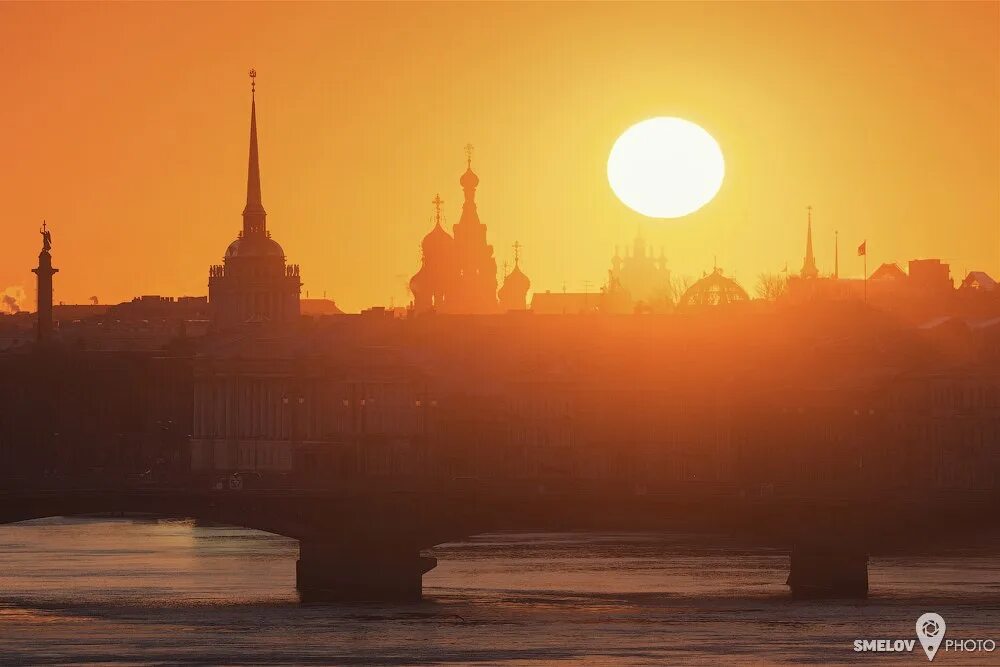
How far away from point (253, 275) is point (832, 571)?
9670 centimetres

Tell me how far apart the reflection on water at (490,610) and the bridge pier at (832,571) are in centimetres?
84

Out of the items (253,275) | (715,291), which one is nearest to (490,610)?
(715,291)

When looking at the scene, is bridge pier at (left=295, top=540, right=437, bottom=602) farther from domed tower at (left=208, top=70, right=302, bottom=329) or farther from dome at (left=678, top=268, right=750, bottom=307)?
domed tower at (left=208, top=70, right=302, bottom=329)

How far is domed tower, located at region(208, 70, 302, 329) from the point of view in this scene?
192 m

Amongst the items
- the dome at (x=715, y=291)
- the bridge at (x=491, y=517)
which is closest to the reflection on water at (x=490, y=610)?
the bridge at (x=491, y=517)

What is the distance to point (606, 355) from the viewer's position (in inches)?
5428

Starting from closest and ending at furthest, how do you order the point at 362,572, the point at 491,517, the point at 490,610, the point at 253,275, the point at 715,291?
the point at 490,610, the point at 491,517, the point at 362,572, the point at 715,291, the point at 253,275

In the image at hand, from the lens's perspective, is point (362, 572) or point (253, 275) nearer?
point (362, 572)

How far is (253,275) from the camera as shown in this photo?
7608 inches

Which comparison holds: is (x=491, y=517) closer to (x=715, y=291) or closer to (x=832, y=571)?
(x=832, y=571)

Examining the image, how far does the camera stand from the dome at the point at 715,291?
168875 mm

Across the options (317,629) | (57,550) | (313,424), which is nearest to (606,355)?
(313,424)

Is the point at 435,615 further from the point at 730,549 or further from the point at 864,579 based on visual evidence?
the point at 730,549

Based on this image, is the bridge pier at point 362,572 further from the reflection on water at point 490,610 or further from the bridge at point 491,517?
the reflection on water at point 490,610
